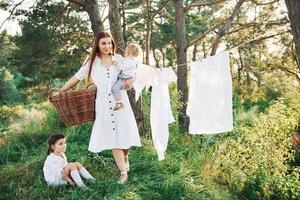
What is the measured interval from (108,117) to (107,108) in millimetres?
104

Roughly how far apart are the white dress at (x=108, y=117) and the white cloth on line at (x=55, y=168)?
590 millimetres

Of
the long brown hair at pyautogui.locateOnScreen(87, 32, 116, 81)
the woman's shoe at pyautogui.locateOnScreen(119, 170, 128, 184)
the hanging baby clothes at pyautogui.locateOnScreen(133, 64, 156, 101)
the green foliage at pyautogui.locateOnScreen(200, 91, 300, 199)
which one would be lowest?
the green foliage at pyautogui.locateOnScreen(200, 91, 300, 199)

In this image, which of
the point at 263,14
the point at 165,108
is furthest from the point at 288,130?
the point at 165,108

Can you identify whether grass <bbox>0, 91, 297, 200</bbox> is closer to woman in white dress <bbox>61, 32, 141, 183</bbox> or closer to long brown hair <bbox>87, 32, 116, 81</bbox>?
woman in white dress <bbox>61, 32, 141, 183</bbox>

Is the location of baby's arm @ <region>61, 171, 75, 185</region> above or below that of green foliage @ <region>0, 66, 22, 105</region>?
below

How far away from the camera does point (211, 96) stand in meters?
5.43

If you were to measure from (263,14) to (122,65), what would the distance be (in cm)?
982

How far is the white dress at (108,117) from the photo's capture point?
5.24 metres

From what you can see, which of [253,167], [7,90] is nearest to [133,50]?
[253,167]

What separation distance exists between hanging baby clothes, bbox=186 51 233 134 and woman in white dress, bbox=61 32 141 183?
751 mm

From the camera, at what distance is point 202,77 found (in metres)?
5.45

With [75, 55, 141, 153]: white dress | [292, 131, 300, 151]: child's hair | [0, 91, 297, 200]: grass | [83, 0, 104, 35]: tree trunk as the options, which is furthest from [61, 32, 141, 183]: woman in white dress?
[292, 131, 300, 151]: child's hair

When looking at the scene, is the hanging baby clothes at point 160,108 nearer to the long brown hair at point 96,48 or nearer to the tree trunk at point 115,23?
the long brown hair at point 96,48

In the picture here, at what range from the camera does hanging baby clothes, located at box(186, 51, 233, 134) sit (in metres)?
5.33
